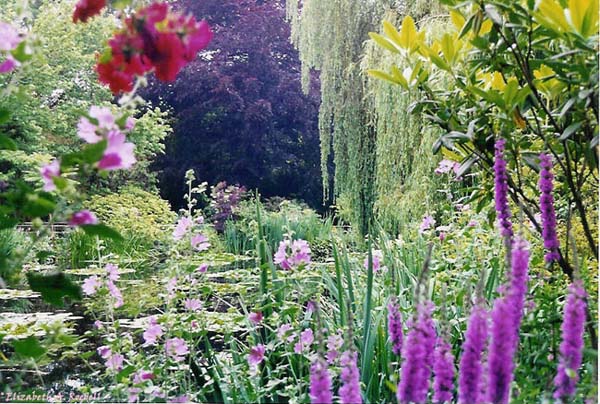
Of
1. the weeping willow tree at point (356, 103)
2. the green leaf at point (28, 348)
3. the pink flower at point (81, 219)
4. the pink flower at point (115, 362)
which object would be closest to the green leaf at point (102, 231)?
the pink flower at point (81, 219)

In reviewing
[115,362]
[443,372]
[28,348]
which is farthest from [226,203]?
[443,372]

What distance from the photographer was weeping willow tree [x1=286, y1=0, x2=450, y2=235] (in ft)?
11.6

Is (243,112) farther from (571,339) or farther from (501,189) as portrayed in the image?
(571,339)

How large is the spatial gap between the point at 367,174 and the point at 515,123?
10.1 ft

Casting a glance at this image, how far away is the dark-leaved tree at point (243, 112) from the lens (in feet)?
17.2

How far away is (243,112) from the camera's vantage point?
17.4 feet

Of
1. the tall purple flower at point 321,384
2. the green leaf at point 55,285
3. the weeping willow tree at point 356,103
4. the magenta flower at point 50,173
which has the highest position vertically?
the weeping willow tree at point 356,103

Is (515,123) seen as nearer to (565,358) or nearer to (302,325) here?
(565,358)

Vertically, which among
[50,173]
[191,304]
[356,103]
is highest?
[356,103]

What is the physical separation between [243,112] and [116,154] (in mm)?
4730

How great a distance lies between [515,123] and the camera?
0.99 m

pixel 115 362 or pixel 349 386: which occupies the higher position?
pixel 349 386

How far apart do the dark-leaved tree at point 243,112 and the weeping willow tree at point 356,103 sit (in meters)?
1.02

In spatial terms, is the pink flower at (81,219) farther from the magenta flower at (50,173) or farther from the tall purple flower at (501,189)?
the tall purple flower at (501,189)
